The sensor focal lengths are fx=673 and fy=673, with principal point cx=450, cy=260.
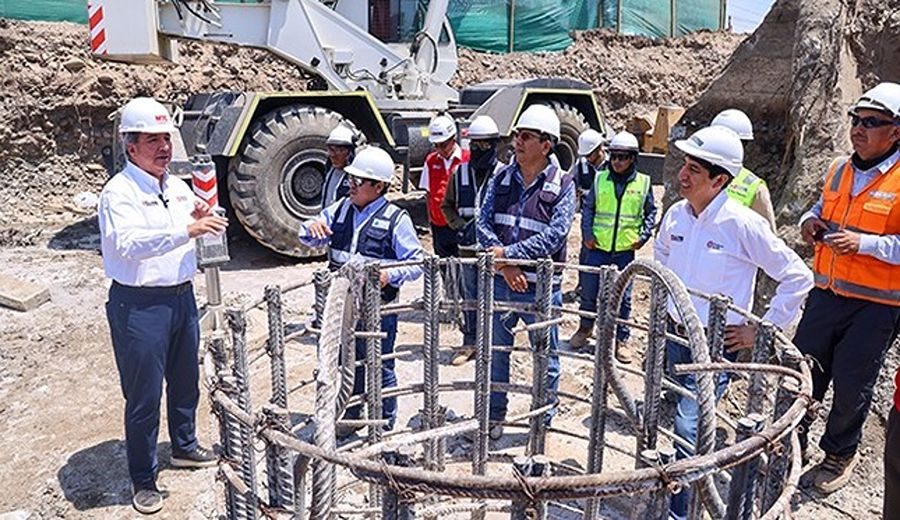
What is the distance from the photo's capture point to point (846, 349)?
3.02 metres

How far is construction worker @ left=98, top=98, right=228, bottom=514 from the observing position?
289cm

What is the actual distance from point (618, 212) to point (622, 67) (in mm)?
12564

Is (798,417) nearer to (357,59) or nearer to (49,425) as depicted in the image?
(49,425)

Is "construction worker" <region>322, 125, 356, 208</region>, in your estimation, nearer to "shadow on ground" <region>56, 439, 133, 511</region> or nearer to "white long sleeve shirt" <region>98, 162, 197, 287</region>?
"white long sleeve shirt" <region>98, 162, 197, 287</region>

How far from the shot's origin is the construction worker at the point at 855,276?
2.83 meters

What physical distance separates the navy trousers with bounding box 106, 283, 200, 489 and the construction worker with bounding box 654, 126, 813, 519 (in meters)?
2.21

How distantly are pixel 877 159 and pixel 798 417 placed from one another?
6.49ft

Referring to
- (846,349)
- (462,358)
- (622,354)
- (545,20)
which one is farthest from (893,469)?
(545,20)

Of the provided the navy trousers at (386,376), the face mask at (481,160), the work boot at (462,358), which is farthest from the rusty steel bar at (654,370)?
the face mask at (481,160)

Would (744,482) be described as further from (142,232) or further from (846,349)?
(142,232)

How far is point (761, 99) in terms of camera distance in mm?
5484

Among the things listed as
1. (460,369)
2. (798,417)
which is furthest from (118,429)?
(798,417)

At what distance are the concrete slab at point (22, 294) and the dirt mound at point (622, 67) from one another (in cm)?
976

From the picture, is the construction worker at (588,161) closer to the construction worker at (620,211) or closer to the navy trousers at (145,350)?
the construction worker at (620,211)
